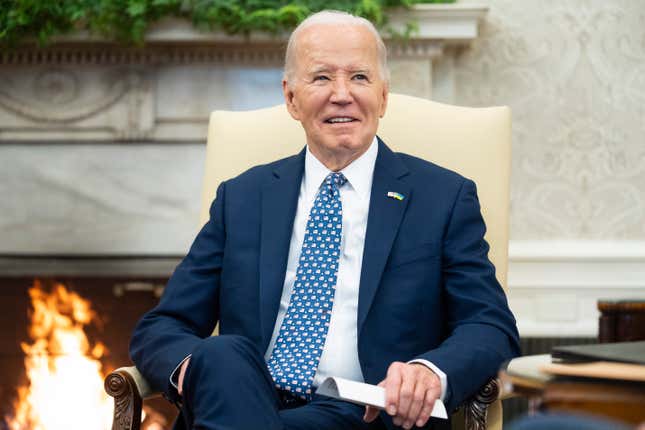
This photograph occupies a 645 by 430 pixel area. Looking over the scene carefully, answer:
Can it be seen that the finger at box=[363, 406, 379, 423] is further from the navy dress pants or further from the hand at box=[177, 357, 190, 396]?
the hand at box=[177, 357, 190, 396]

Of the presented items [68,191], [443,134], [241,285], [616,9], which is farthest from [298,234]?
[616,9]

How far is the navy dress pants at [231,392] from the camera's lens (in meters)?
1.36

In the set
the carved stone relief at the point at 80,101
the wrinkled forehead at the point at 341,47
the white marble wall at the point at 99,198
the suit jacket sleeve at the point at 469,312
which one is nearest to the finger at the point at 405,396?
the suit jacket sleeve at the point at 469,312

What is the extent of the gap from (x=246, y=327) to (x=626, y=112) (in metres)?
2.05

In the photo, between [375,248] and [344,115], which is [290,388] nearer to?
[375,248]

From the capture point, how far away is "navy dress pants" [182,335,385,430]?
1356mm

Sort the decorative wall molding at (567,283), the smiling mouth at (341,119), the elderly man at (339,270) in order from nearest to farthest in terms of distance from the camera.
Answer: the elderly man at (339,270), the smiling mouth at (341,119), the decorative wall molding at (567,283)

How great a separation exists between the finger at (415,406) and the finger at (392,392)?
2 cm

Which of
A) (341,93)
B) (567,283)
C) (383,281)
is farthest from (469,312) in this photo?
(567,283)

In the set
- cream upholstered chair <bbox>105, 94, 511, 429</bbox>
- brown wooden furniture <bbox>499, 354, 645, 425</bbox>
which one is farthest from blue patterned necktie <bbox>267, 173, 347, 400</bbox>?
brown wooden furniture <bbox>499, 354, 645, 425</bbox>

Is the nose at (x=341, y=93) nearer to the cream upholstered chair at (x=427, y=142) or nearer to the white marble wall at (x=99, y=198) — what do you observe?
the cream upholstered chair at (x=427, y=142)

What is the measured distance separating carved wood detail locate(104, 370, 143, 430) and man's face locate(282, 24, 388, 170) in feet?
1.98

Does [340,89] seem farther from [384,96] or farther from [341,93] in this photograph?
[384,96]

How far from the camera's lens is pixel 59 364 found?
3.38 metres
